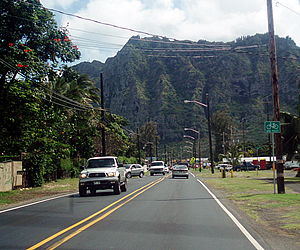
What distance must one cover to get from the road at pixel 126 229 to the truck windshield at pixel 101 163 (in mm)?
5803

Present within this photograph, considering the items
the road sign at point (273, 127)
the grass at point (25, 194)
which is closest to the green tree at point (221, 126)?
the grass at point (25, 194)

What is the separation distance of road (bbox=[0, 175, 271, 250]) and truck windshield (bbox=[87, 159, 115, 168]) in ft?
19.0

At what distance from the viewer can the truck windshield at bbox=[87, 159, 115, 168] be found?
1906 centimetres

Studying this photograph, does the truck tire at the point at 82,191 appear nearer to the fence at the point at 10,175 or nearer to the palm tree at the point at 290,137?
the fence at the point at 10,175

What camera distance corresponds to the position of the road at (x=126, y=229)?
24.2 feet

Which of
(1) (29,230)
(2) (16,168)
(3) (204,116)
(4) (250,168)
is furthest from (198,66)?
(1) (29,230)

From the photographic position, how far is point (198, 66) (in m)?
193

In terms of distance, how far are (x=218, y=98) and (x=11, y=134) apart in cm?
14805

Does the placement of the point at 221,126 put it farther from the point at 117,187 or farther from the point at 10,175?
the point at 117,187

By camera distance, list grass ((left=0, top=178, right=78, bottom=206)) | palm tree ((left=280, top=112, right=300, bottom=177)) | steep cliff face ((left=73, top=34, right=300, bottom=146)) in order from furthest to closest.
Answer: steep cliff face ((left=73, top=34, right=300, bottom=146)), palm tree ((left=280, top=112, right=300, bottom=177)), grass ((left=0, top=178, right=78, bottom=206))

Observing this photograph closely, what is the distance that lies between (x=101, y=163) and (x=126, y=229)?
10.5 m

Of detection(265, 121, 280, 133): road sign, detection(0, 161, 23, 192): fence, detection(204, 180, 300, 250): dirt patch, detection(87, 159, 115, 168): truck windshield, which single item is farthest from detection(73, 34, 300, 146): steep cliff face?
detection(204, 180, 300, 250): dirt patch

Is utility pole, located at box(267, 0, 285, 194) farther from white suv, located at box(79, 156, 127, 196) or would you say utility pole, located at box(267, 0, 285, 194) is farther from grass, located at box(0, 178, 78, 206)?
grass, located at box(0, 178, 78, 206)

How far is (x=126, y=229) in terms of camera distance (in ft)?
29.3
